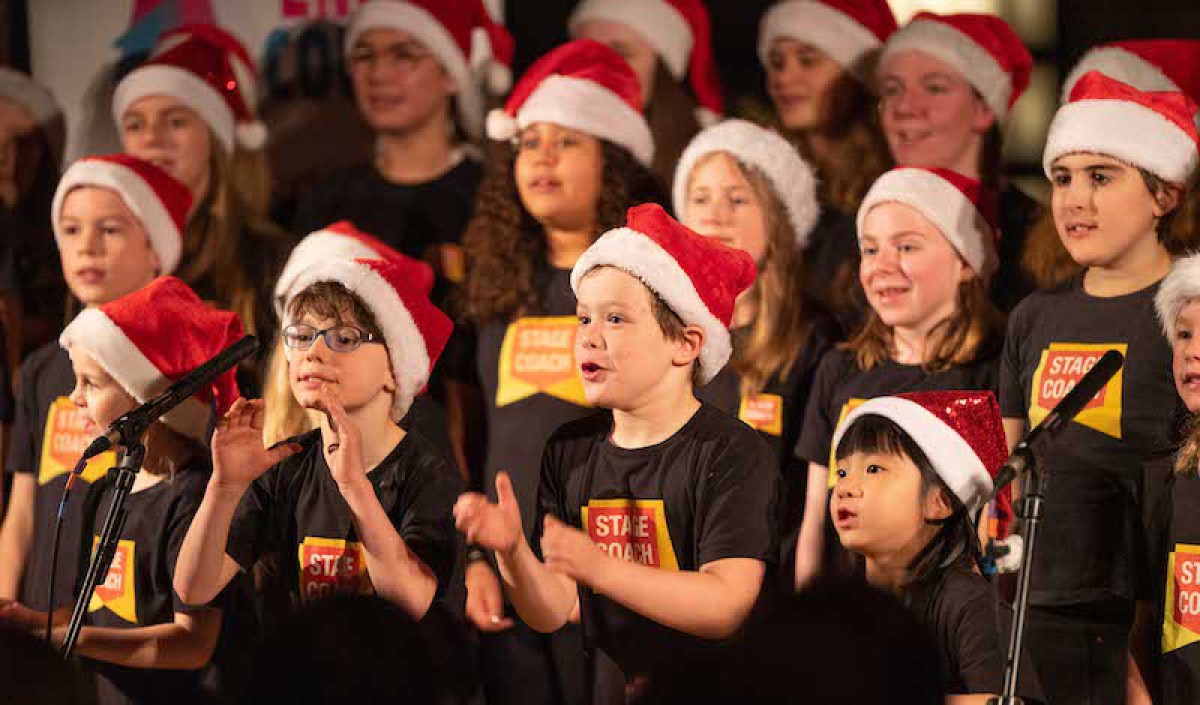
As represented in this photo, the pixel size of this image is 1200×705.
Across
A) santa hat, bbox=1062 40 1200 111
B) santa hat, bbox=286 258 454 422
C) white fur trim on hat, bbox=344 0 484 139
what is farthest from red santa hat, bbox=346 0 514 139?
santa hat, bbox=1062 40 1200 111

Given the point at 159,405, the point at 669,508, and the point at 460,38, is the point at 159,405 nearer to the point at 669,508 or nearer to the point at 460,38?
the point at 669,508

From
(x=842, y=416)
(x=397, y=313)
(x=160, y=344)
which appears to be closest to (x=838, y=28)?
(x=842, y=416)

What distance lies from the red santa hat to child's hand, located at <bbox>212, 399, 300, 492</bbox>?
2.19 m

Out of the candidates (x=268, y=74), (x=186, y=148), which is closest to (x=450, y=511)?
(x=186, y=148)

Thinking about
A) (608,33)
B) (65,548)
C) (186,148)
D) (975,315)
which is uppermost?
(608,33)

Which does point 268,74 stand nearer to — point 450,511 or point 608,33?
point 608,33

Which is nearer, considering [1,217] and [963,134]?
[963,134]

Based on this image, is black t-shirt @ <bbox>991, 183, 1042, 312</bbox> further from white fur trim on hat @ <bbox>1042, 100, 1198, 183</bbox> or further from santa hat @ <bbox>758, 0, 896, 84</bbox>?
santa hat @ <bbox>758, 0, 896, 84</bbox>

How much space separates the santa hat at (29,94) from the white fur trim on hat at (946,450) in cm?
351

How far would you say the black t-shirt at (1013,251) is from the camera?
469 centimetres

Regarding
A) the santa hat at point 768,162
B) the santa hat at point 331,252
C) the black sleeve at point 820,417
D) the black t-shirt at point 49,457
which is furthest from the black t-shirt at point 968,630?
the black t-shirt at point 49,457

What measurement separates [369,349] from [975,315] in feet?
4.87

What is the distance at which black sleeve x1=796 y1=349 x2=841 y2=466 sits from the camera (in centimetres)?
430

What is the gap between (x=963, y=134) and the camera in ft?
16.4
